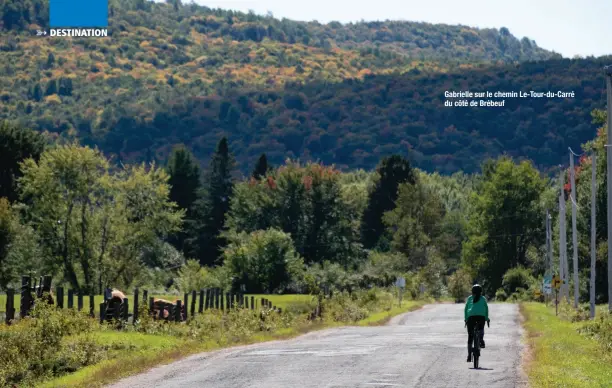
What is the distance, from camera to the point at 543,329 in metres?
46.9

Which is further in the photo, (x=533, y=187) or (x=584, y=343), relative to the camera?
(x=533, y=187)

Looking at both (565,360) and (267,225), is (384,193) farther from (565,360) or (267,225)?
(565,360)

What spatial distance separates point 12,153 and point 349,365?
76.2 m

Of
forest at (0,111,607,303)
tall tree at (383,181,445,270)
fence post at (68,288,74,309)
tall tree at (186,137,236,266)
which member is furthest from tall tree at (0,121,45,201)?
fence post at (68,288,74,309)

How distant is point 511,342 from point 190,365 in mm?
14112

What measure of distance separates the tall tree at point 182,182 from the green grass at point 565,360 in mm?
89031

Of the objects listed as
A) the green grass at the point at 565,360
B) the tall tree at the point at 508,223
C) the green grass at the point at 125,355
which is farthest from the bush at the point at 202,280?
the green grass at the point at 125,355

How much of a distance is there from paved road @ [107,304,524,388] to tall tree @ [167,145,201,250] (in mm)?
91806

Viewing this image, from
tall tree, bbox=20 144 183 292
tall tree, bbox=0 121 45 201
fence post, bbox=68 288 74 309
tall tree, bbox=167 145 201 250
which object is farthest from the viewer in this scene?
tall tree, bbox=167 145 201 250

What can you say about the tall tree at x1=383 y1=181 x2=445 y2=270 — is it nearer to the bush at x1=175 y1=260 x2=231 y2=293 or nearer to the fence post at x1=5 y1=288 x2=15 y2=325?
the bush at x1=175 y1=260 x2=231 y2=293

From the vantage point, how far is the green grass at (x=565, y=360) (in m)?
24.4

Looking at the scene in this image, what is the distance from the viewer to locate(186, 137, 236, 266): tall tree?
12612cm

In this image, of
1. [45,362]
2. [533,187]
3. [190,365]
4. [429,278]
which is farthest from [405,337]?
[533,187]

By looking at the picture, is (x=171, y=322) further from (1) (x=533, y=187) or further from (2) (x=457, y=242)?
(2) (x=457, y=242)
